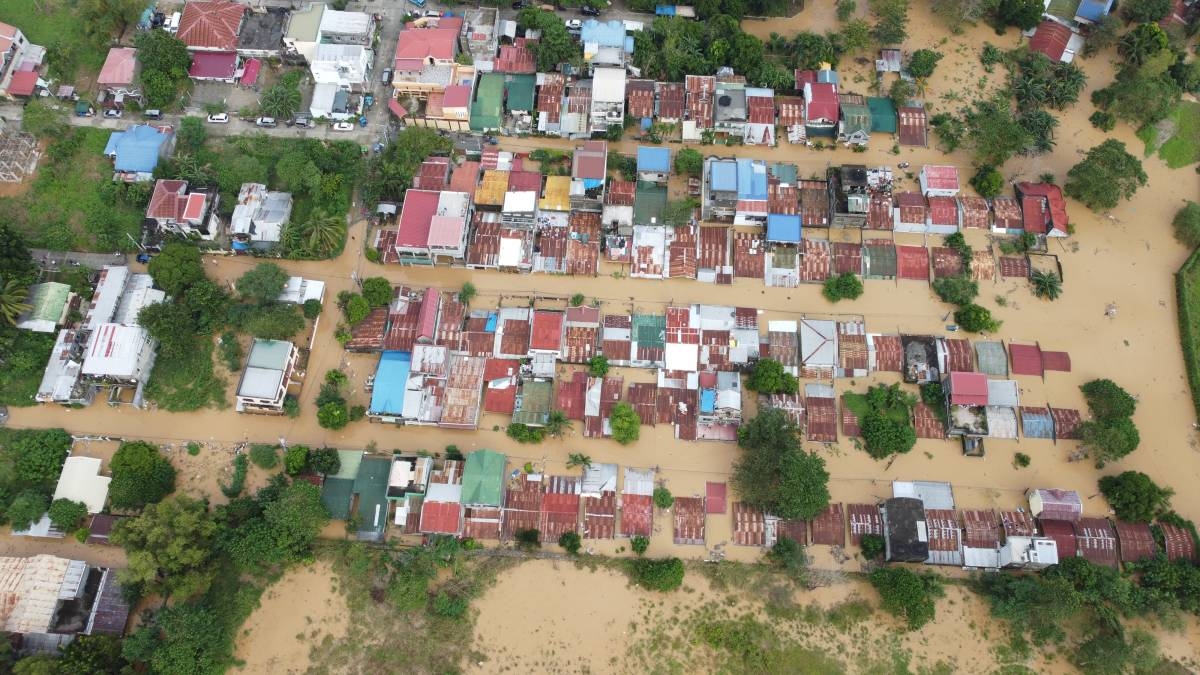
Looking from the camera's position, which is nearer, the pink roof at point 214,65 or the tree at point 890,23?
the pink roof at point 214,65

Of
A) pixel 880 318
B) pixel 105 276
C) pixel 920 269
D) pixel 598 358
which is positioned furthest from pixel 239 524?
pixel 920 269

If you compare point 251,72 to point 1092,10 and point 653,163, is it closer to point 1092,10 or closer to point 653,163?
point 653,163

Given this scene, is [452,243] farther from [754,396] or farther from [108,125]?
[108,125]

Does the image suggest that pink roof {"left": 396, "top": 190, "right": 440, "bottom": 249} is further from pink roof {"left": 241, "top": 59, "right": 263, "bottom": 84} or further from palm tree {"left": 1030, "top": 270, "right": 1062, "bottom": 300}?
palm tree {"left": 1030, "top": 270, "right": 1062, "bottom": 300}

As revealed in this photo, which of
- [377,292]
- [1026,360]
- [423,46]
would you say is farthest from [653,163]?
[1026,360]

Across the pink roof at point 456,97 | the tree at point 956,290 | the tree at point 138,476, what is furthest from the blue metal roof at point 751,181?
the tree at point 138,476

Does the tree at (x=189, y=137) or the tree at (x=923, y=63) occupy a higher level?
the tree at (x=923, y=63)

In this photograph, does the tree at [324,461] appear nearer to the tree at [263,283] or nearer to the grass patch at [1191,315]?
the tree at [263,283]
